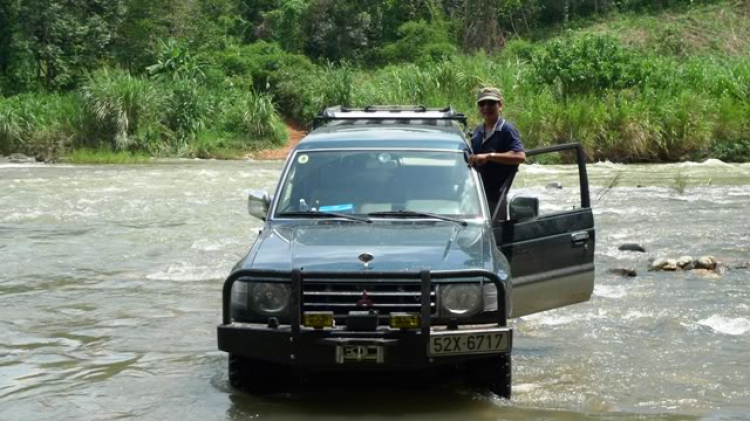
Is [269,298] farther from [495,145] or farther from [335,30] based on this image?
[335,30]

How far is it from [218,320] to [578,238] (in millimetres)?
3673

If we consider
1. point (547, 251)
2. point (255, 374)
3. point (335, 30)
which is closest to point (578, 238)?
point (547, 251)

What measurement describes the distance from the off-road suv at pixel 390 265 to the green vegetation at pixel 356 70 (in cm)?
2340

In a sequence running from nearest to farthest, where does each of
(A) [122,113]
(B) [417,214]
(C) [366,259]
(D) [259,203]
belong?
(C) [366,259] → (B) [417,214] → (D) [259,203] → (A) [122,113]

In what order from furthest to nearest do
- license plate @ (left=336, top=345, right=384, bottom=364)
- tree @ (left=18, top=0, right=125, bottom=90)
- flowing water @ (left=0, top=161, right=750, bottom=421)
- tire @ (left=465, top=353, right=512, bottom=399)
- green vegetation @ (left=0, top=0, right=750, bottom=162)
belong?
tree @ (left=18, top=0, right=125, bottom=90) → green vegetation @ (left=0, top=0, right=750, bottom=162) → flowing water @ (left=0, top=161, right=750, bottom=421) → tire @ (left=465, top=353, right=512, bottom=399) → license plate @ (left=336, top=345, right=384, bottom=364)

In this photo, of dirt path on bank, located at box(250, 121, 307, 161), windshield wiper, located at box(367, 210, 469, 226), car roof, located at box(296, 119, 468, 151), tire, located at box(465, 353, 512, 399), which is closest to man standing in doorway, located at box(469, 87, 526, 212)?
car roof, located at box(296, 119, 468, 151)

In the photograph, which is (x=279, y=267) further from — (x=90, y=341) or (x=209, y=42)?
(x=209, y=42)

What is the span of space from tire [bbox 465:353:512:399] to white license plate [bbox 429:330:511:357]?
1.45 feet

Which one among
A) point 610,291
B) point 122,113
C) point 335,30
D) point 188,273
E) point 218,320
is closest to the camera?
point 218,320

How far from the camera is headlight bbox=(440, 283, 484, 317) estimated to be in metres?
6.37

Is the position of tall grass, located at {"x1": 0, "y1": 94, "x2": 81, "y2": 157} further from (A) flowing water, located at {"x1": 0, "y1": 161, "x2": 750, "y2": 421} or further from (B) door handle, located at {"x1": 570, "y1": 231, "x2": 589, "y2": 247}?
(B) door handle, located at {"x1": 570, "y1": 231, "x2": 589, "y2": 247}

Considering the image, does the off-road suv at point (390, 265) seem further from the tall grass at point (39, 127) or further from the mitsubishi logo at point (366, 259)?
the tall grass at point (39, 127)

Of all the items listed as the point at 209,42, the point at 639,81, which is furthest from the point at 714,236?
the point at 209,42

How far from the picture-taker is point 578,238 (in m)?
8.08
